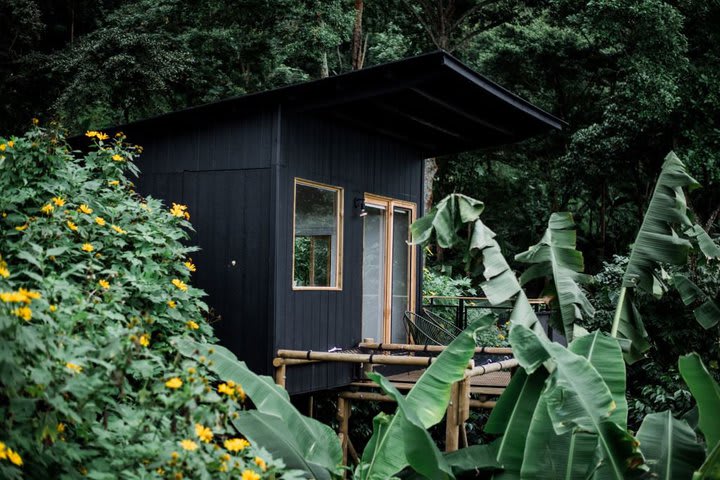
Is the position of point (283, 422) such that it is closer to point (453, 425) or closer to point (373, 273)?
point (453, 425)

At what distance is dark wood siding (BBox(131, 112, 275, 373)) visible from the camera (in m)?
8.70

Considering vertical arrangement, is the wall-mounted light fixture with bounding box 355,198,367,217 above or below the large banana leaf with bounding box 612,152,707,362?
above

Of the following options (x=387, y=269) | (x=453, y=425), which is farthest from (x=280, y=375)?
(x=387, y=269)

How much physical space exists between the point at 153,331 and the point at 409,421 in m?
2.23

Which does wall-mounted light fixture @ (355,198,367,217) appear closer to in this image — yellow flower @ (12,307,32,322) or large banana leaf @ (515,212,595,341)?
large banana leaf @ (515,212,595,341)

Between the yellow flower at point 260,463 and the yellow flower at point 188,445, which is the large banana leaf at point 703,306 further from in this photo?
the yellow flower at point 188,445

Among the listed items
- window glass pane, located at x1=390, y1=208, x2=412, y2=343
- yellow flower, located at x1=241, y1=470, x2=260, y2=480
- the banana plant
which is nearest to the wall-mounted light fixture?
window glass pane, located at x1=390, y1=208, x2=412, y2=343

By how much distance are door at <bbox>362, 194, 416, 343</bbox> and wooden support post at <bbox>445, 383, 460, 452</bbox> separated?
2721 mm

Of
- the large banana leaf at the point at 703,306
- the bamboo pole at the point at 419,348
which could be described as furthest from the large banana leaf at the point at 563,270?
the bamboo pole at the point at 419,348

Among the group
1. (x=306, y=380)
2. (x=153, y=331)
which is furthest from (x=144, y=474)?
(x=306, y=380)

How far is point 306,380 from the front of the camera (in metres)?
8.97

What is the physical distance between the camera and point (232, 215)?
8.91 metres

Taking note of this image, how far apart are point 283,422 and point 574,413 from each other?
2.01 meters

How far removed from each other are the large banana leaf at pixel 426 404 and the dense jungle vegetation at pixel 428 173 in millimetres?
51
